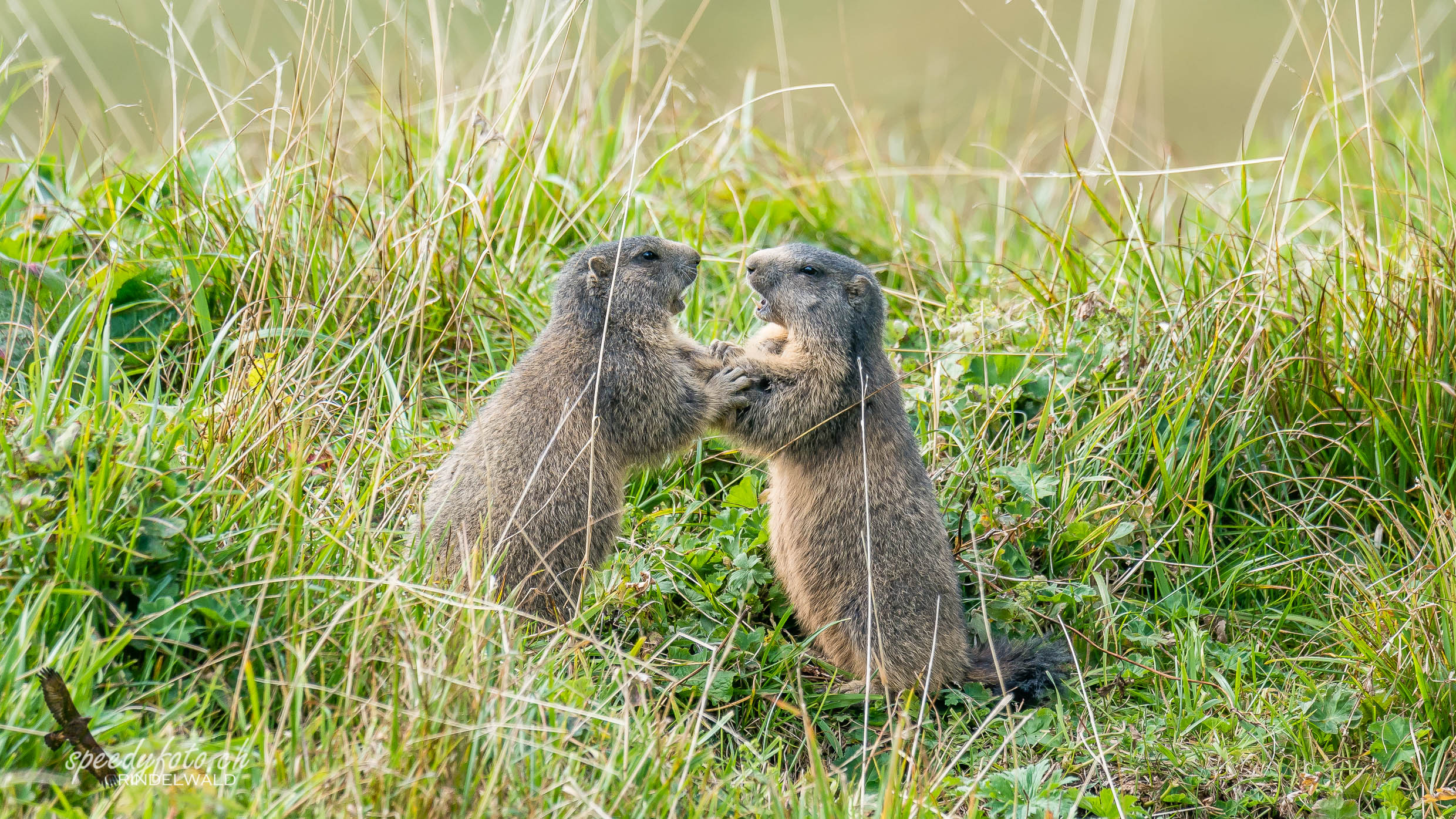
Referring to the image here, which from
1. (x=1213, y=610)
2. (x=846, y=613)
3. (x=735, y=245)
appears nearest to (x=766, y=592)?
(x=846, y=613)

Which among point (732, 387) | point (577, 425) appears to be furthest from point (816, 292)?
point (577, 425)

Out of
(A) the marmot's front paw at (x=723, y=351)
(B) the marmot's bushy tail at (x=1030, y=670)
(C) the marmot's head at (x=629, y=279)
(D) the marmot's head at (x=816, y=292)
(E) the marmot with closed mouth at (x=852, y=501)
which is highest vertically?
(C) the marmot's head at (x=629, y=279)

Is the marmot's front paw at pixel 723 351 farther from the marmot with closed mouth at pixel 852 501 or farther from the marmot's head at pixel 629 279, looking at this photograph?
the marmot's head at pixel 629 279

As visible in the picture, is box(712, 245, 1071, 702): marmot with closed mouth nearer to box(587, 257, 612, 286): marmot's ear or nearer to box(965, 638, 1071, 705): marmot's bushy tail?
box(965, 638, 1071, 705): marmot's bushy tail

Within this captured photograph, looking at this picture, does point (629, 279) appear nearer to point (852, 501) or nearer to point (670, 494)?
point (670, 494)

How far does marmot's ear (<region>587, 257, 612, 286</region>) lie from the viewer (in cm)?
452

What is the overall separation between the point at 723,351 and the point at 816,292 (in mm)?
469

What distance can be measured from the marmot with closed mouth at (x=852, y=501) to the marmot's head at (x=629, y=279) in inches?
12.8

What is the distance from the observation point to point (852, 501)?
446 cm

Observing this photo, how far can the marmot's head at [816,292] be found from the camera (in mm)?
4758

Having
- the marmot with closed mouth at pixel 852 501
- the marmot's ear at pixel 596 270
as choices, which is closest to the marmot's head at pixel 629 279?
the marmot's ear at pixel 596 270

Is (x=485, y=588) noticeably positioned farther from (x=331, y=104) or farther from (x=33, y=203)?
(x=33, y=203)

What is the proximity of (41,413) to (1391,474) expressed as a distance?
506 centimetres

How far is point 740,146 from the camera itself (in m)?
7.07
